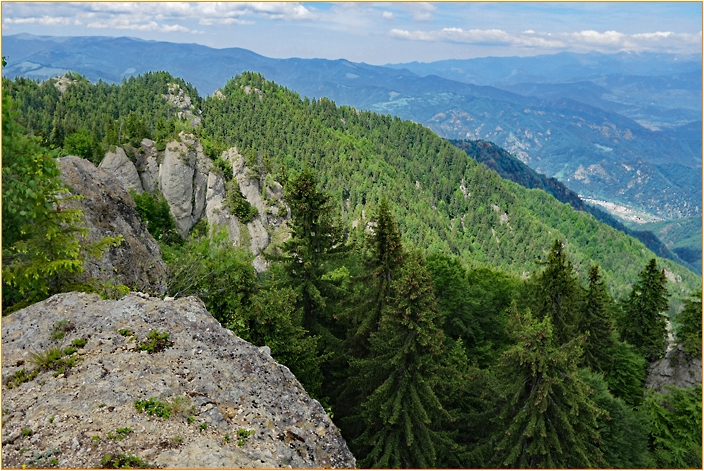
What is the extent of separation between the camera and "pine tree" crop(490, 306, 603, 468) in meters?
17.9

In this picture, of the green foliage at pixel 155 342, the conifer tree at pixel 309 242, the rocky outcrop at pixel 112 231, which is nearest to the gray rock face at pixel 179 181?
the rocky outcrop at pixel 112 231

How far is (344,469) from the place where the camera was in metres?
10.1

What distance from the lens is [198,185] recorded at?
313 ft

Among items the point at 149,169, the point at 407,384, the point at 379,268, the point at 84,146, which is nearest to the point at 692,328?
the point at 407,384

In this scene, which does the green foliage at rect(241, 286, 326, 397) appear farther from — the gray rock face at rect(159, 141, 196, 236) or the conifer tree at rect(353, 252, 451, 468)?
the gray rock face at rect(159, 141, 196, 236)

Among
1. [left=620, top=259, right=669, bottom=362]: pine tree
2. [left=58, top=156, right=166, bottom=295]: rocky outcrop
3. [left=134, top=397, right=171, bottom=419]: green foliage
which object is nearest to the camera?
[left=134, top=397, right=171, bottom=419]: green foliage

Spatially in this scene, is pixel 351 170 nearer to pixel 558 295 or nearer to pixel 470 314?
pixel 470 314

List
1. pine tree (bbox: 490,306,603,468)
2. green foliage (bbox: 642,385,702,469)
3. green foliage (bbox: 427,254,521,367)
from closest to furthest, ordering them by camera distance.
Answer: pine tree (bbox: 490,306,603,468) < green foliage (bbox: 642,385,702,469) < green foliage (bbox: 427,254,521,367)

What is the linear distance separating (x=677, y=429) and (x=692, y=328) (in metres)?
12.6

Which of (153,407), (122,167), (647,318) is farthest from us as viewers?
(122,167)

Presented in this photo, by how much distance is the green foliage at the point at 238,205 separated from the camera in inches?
3784

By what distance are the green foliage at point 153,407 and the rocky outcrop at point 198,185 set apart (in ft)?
231

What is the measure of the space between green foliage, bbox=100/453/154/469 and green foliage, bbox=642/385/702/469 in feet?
97.7

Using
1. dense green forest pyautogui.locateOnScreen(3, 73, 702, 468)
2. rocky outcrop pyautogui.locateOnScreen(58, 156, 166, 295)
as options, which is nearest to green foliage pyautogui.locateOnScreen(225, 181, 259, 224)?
dense green forest pyautogui.locateOnScreen(3, 73, 702, 468)
